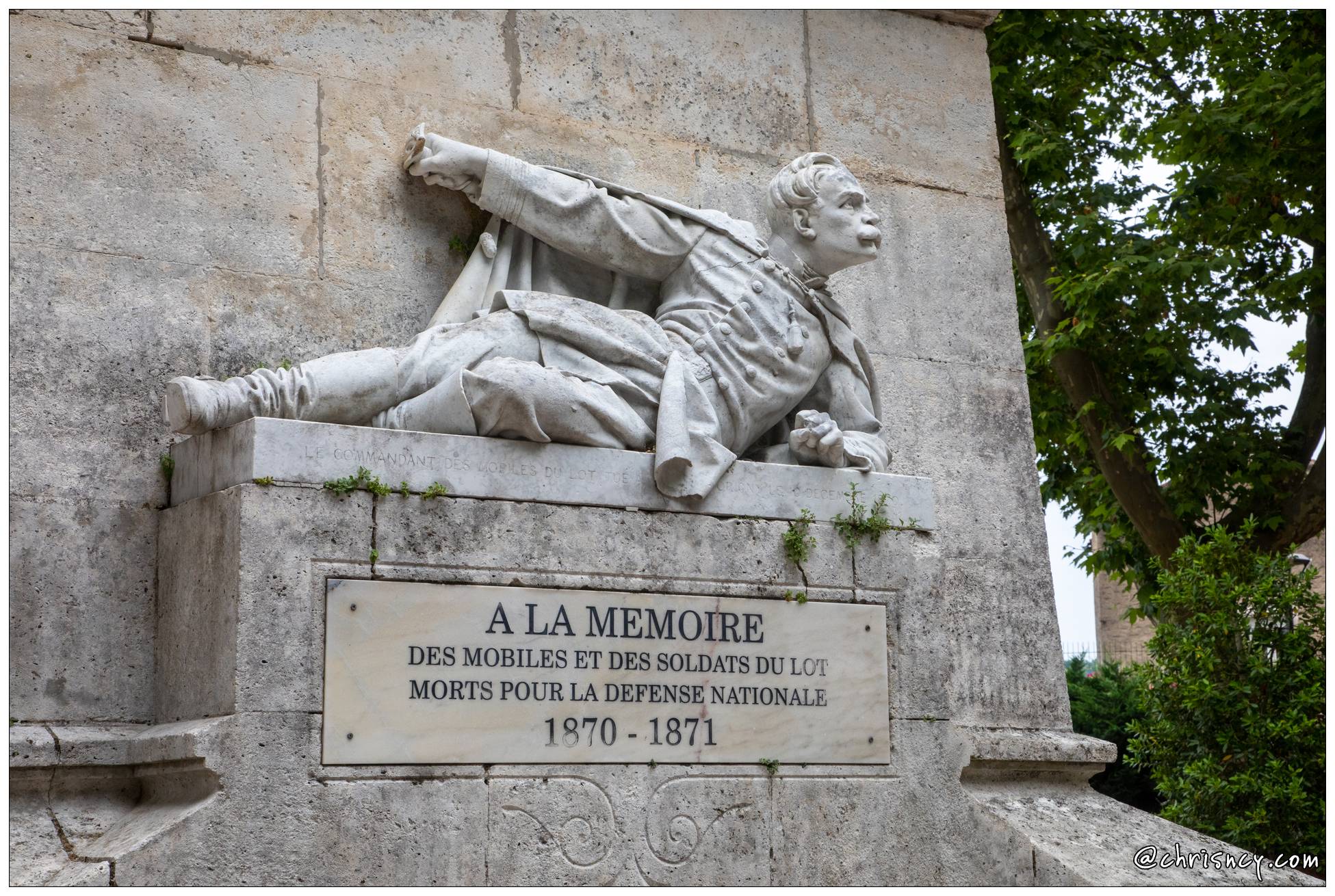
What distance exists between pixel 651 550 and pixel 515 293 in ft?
3.53

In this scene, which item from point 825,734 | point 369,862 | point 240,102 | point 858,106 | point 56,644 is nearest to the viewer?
point 369,862

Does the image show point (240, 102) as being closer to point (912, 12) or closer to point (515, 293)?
point (515, 293)

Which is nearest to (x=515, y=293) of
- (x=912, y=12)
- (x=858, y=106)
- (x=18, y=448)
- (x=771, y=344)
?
(x=771, y=344)

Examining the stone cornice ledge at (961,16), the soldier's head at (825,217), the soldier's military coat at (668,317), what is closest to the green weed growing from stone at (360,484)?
the soldier's military coat at (668,317)

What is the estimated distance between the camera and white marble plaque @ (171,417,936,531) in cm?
508

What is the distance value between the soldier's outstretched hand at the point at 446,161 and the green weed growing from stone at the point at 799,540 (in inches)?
69.1

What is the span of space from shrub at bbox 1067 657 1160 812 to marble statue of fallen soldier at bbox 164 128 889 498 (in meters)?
8.19

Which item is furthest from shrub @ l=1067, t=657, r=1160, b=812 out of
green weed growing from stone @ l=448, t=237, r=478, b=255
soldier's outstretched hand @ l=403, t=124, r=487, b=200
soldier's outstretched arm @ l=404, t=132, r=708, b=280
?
soldier's outstretched hand @ l=403, t=124, r=487, b=200

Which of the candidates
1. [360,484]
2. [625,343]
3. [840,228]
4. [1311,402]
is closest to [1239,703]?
[1311,402]

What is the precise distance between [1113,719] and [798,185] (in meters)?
10.0

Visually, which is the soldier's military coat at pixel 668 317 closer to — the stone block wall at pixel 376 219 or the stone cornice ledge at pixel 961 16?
the stone block wall at pixel 376 219

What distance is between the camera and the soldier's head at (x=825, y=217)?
643 centimetres

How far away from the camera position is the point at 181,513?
17.8 ft

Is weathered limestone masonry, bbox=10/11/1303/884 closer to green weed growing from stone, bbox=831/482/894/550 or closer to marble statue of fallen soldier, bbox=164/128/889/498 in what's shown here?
green weed growing from stone, bbox=831/482/894/550
